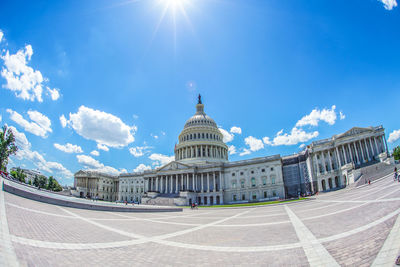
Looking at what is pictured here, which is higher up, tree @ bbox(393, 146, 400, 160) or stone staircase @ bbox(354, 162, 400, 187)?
tree @ bbox(393, 146, 400, 160)

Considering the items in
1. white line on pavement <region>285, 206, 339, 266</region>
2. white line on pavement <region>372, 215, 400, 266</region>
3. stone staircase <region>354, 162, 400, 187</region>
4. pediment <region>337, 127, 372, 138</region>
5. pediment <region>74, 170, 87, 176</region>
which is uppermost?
pediment <region>337, 127, 372, 138</region>

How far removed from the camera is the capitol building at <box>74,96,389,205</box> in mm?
55219

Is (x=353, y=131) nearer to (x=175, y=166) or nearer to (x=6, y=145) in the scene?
(x=175, y=166)

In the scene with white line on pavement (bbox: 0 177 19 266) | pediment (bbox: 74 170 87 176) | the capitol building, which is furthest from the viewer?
pediment (bbox: 74 170 87 176)

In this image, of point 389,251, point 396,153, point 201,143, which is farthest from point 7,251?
point 396,153

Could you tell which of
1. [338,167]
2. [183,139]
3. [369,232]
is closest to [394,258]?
[369,232]

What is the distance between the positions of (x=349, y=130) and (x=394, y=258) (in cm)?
6550

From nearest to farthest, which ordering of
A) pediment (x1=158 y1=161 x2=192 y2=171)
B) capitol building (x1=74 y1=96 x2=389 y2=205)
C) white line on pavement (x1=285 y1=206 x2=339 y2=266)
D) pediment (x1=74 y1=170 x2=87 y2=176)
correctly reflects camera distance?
white line on pavement (x1=285 y1=206 x2=339 y2=266), capitol building (x1=74 y1=96 x2=389 y2=205), pediment (x1=158 y1=161 x2=192 y2=171), pediment (x1=74 y1=170 x2=87 y2=176)

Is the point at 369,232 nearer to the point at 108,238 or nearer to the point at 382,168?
the point at 108,238

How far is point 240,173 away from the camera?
70.6 meters

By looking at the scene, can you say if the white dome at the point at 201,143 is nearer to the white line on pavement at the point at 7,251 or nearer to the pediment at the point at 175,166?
the pediment at the point at 175,166

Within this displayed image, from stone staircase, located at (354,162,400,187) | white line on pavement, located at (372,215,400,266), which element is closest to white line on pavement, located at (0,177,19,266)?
white line on pavement, located at (372,215,400,266)

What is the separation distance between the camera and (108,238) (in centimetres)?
965

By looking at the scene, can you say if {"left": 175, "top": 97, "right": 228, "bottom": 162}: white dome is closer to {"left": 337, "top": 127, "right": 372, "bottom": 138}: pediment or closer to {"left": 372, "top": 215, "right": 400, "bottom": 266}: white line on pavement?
{"left": 337, "top": 127, "right": 372, "bottom": 138}: pediment
